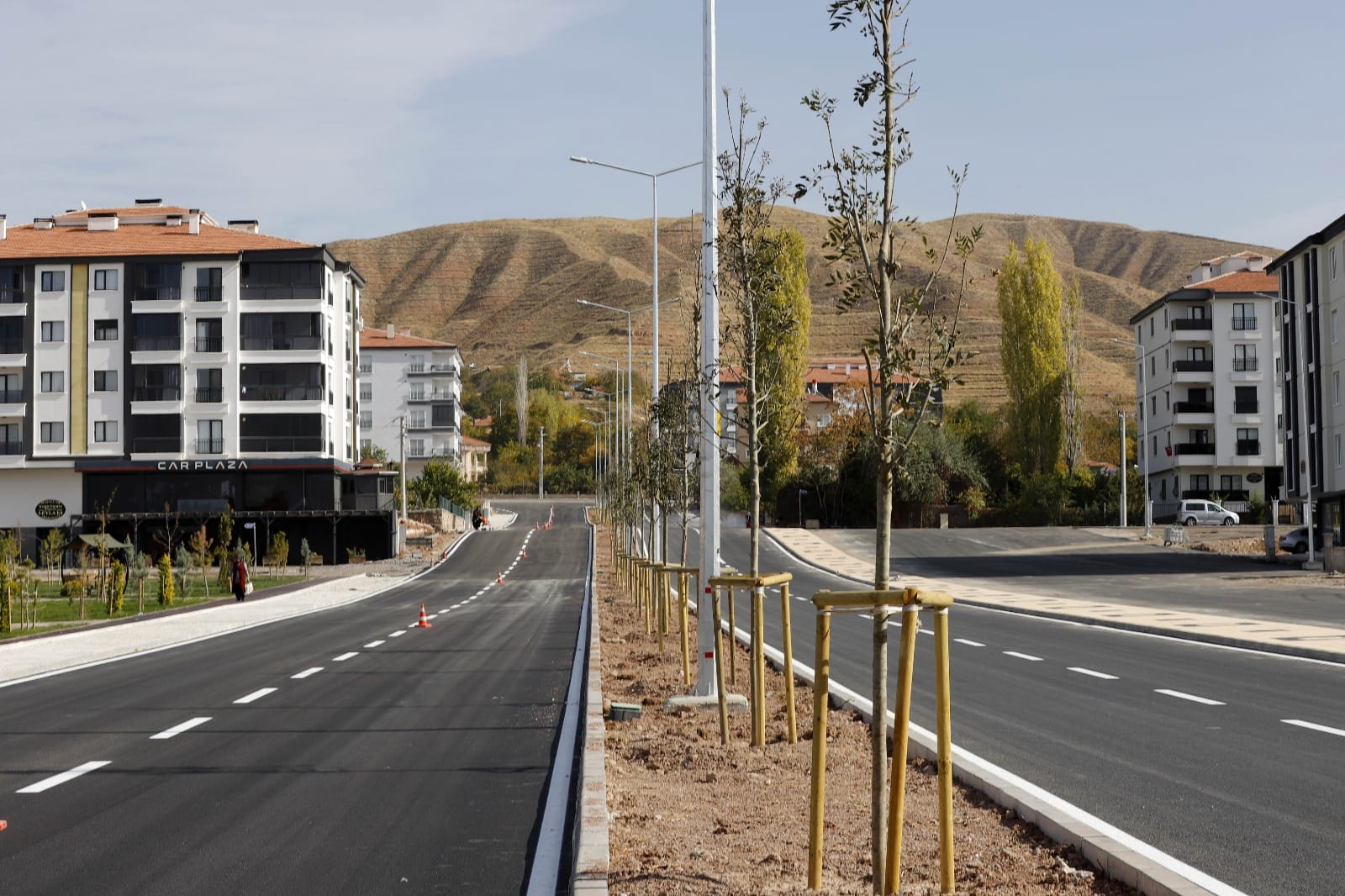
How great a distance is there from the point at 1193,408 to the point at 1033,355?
496 inches

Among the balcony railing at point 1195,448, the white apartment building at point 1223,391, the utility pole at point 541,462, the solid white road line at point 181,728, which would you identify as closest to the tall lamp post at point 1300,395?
the balcony railing at point 1195,448

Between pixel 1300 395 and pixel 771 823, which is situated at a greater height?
pixel 1300 395

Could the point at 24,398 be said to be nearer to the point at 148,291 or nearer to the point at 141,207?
the point at 148,291

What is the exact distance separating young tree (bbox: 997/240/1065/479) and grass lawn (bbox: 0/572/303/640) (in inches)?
2033

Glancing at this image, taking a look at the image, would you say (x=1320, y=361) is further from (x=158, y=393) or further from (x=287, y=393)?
(x=158, y=393)

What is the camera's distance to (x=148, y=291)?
80875 mm

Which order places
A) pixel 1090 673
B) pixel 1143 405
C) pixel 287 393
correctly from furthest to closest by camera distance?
1. pixel 1143 405
2. pixel 287 393
3. pixel 1090 673

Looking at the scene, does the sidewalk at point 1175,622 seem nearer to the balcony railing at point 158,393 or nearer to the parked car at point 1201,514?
the parked car at point 1201,514

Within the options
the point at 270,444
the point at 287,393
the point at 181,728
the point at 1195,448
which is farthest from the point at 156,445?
the point at 181,728

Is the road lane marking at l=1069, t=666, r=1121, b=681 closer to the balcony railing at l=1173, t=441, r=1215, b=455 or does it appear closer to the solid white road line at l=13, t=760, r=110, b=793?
the solid white road line at l=13, t=760, r=110, b=793

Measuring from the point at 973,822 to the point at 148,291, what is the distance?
80.3 meters

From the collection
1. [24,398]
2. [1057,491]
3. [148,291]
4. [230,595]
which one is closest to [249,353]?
[148,291]

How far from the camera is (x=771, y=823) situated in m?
8.09

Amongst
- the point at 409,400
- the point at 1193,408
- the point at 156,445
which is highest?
the point at 409,400
